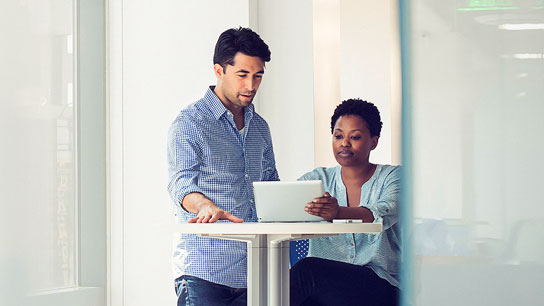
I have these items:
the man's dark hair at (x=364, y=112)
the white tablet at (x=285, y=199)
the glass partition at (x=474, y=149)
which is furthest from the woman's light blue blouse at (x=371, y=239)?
the glass partition at (x=474, y=149)

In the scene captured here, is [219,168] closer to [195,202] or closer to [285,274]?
[195,202]

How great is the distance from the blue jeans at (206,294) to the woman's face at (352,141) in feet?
2.15

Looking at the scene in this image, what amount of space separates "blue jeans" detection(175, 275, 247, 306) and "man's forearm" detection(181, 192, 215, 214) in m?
0.28

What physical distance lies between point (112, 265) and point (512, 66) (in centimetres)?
367

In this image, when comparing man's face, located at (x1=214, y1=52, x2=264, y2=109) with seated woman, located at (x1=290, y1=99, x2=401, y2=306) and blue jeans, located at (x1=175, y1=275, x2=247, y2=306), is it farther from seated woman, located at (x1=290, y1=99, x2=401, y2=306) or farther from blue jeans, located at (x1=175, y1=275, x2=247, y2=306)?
blue jeans, located at (x1=175, y1=275, x2=247, y2=306)

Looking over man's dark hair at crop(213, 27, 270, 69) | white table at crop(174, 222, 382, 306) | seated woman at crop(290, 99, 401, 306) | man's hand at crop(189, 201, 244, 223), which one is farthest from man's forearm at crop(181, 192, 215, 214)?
man's dark hair at crop(213, 27, 270, 69)

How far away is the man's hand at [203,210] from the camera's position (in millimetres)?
1994

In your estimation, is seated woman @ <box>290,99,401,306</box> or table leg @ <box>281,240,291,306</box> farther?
seated woman @ <box>290,99,401,306</box>

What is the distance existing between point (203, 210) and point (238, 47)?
0.63 metres

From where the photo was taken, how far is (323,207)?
→ 2070 mm

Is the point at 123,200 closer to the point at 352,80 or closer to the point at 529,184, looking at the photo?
the point at 352,80

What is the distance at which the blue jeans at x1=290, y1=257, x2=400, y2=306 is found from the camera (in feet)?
7.79
